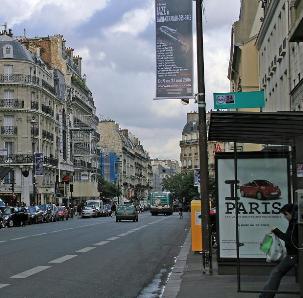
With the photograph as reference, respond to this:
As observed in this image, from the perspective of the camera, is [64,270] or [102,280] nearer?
[102,280]

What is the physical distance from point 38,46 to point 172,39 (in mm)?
94379

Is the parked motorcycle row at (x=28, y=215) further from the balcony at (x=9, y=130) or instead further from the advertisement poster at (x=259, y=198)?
the advertisement poster at (x=259, y=198)

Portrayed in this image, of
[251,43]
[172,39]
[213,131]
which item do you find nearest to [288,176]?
[213,131]

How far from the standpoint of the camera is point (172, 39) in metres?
14.3

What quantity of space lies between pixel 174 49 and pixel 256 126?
15.6ft

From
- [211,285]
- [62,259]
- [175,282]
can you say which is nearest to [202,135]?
[175,282]

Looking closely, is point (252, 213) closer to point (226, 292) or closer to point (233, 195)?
point (233, 195)

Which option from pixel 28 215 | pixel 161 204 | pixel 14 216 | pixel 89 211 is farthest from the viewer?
pixel 161 204

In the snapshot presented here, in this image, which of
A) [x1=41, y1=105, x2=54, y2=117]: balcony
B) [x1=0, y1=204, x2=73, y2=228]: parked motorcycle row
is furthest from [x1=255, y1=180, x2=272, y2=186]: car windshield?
[x1=41, y1=105, x2=54, y2=117]: balcony

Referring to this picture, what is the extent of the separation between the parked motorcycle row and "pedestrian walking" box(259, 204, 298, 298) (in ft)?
136

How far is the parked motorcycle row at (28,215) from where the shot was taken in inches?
1998

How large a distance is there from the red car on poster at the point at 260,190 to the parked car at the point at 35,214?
46.4m

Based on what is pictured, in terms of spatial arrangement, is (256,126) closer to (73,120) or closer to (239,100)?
(239,100)

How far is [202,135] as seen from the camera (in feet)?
47.6
